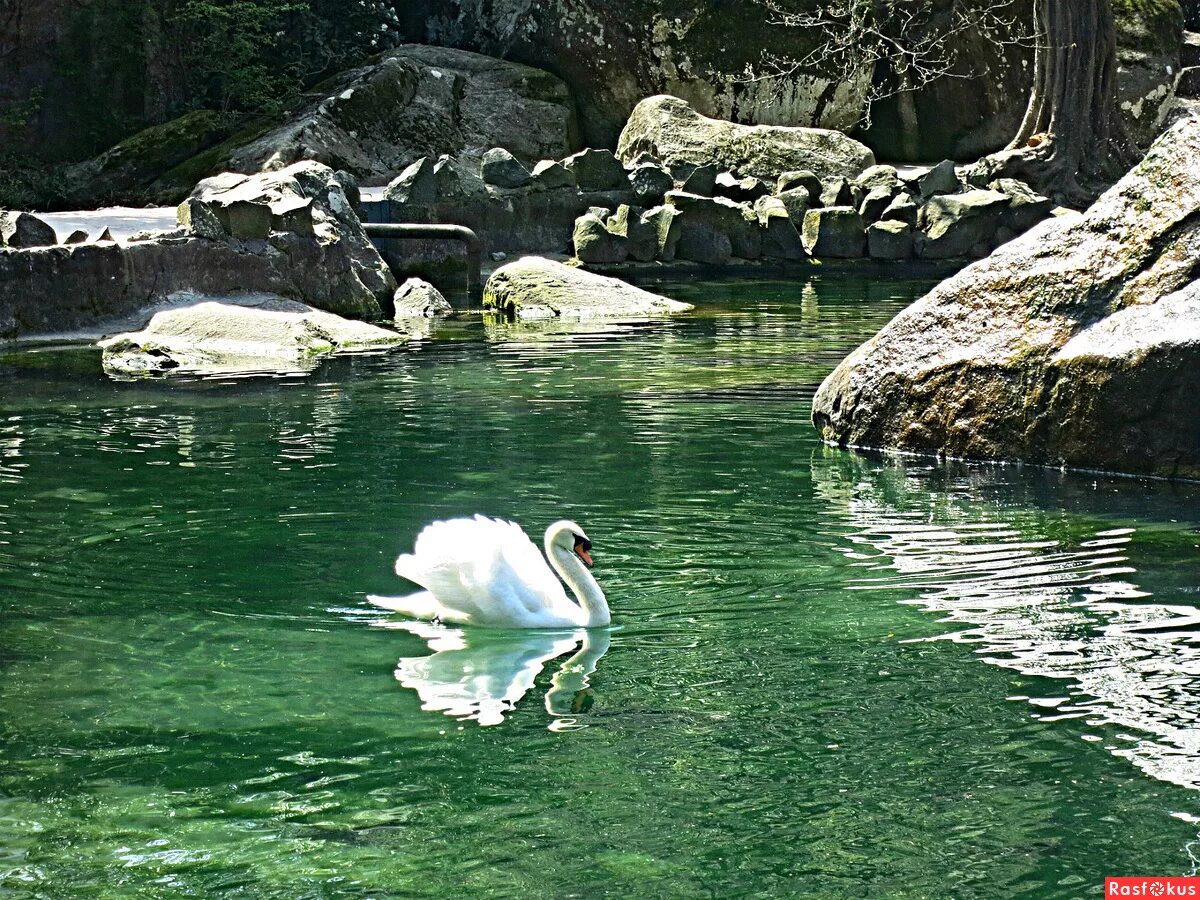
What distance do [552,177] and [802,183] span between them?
3766 millimetres

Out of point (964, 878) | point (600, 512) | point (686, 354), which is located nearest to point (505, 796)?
point (964, 878)

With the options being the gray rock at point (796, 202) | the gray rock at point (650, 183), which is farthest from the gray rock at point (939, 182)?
the gray rock at point (650, 183)

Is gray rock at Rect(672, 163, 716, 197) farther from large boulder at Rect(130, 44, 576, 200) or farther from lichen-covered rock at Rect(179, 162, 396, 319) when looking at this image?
lichen-covered rock at Rect(179, 162, 396, 319)

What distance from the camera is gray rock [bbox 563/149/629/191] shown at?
75.6ft

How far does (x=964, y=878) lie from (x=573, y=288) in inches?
562

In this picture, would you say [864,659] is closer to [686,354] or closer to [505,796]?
[505,796]

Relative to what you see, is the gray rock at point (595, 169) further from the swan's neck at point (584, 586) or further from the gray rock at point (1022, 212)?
the swan's neck at point (584, 586)

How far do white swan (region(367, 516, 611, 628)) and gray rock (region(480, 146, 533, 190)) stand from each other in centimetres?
1698

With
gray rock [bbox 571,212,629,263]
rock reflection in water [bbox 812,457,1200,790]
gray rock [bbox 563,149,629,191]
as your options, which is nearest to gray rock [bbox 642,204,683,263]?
gray rock [bbox 571,212,629,263]

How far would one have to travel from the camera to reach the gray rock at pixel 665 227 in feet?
→ 72.6

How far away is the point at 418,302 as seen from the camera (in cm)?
1769

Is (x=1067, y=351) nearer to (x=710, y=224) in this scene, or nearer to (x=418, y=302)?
(x=418, y=302)

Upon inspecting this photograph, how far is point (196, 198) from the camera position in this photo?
16.5 m

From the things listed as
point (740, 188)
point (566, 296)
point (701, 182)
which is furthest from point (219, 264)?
point (740, 188)
